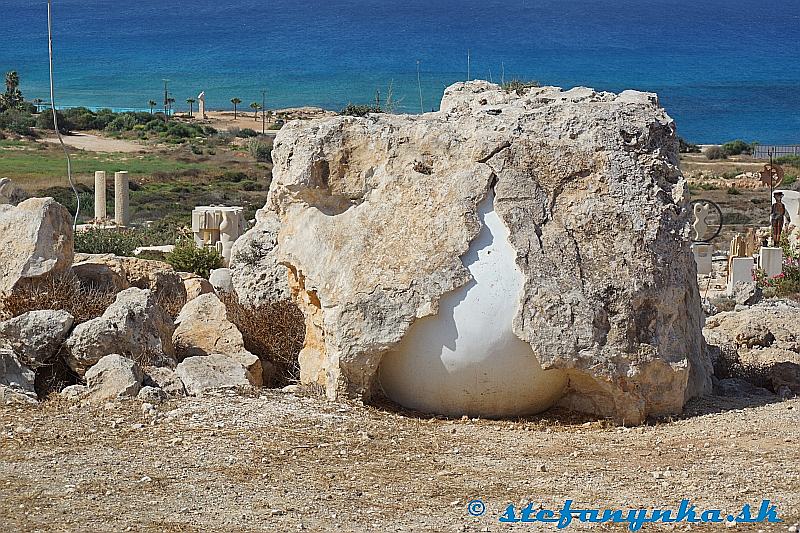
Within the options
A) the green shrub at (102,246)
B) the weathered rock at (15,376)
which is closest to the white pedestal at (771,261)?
the green shrub at (102,246)

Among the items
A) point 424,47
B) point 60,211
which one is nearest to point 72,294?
point 60,211

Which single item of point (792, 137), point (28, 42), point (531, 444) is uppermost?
point (28, 42)

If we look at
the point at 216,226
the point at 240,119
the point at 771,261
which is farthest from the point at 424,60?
the point at 771,261

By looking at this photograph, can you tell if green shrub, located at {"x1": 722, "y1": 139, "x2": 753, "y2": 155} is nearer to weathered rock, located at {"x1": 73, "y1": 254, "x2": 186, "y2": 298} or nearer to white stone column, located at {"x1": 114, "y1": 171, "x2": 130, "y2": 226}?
white stone column, located at {"x1": 114, "y1": 171, "x2": 130, "y2": 226}

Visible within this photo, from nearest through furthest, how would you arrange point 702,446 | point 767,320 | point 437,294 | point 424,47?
point 702,446 → point 437,294 → point 767,320 → point 424,47

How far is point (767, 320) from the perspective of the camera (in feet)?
34.7

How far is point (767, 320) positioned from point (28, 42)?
556 ft

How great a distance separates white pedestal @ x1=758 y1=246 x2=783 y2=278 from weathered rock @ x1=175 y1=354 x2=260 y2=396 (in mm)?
13561

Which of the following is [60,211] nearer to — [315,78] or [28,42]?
[315,78]

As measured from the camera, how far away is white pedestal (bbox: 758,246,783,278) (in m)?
19.1

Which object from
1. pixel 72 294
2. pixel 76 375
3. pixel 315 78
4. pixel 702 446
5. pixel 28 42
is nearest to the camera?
pixel 702 446

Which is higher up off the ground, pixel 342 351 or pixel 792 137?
pixel 792 137

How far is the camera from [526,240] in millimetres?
6848

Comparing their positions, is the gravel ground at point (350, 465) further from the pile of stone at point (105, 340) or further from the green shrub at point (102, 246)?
the green shrub at point (102, 246)
